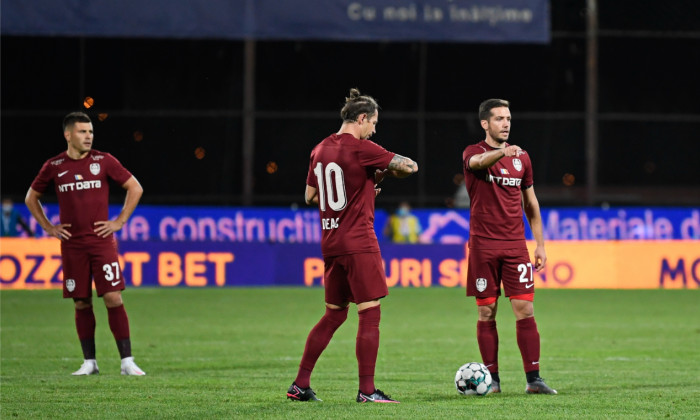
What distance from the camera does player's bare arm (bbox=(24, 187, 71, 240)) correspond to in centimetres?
1035

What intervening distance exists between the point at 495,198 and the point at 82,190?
12.1 feet

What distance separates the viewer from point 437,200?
1236 inches

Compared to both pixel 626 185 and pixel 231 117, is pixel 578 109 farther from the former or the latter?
pixel 231 117

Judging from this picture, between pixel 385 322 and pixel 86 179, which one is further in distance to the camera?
pixel 385 322

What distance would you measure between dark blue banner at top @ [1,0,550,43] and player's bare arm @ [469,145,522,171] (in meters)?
16.9

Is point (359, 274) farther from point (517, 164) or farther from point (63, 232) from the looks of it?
point (63, 232)

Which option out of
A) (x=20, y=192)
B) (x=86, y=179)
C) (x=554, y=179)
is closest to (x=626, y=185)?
(x=554, y=179)

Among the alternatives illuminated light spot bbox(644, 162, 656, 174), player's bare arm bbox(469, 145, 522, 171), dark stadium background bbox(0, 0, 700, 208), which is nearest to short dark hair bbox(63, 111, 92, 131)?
player's bare arm bbox(469, 145, 522, 171)

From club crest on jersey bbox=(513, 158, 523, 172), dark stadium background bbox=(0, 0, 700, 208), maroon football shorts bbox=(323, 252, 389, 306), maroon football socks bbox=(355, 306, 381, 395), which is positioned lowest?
maroon football socks bbox=(355, 306, 381, 395)

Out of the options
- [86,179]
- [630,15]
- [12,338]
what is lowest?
[12,338]

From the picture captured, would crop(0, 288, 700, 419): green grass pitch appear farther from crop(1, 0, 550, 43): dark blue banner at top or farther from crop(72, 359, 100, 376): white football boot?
crop(1, 0, 550, 43): dark blue banner at top

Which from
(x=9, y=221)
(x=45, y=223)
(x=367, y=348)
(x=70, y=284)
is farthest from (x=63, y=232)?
(x=9, y=221)

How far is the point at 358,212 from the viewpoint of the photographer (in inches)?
323

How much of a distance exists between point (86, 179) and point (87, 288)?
3.05ft
